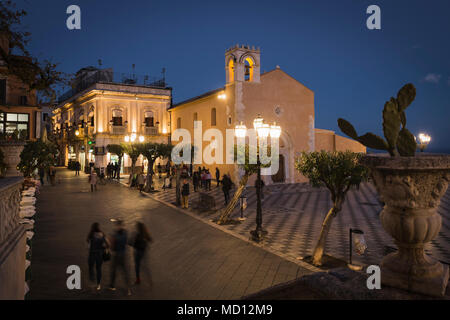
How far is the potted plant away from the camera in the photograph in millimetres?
3451

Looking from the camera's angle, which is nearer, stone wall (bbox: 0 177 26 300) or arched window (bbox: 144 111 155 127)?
stone wall (bbox: 0 177 26 300)

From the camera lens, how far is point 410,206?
3.44m

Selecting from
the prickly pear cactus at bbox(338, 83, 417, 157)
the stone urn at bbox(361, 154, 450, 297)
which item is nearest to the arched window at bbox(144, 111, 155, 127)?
the prickly pear cactus at bbox(338, 83, 417, 157)

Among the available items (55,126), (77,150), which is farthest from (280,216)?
(55,126)

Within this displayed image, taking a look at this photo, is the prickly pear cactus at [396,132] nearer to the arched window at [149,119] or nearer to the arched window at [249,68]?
the arched window at [249,68]

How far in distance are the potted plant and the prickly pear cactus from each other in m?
0.01

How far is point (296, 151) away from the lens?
94.1ft

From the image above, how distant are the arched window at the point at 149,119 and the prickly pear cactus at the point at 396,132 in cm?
3658

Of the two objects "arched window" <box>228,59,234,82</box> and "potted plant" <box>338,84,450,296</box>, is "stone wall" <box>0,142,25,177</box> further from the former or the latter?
"arched window" <box>228,59,234,82</box>

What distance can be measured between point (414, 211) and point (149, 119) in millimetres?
37432

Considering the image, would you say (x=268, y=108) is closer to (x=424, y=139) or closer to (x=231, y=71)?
(x=231, y=71)

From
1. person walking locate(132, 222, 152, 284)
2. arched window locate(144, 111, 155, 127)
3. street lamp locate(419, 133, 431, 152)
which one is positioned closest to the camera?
person walking locate(132, 222, 152, 284)

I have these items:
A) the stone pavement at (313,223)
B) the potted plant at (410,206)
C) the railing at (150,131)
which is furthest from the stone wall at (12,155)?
the railing at (150,131)

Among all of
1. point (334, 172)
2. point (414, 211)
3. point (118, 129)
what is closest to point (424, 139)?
point (334, 172)
